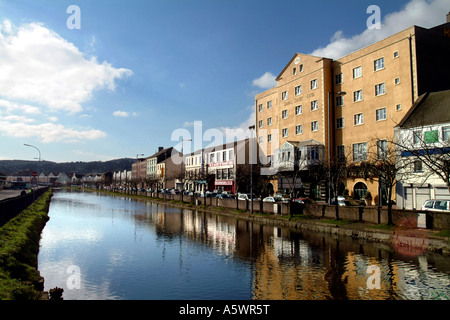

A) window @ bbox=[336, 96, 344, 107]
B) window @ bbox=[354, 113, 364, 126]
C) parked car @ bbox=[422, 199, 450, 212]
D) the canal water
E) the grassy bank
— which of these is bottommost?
the canal water

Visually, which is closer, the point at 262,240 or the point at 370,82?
the point at 262,240

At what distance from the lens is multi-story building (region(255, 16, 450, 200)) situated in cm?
3528

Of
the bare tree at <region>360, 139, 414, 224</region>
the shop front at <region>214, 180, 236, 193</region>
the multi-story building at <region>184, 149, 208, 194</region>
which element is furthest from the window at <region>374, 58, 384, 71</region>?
the multi-story building at <region>184, 149, 208, 194</region>

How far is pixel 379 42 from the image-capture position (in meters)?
38.7

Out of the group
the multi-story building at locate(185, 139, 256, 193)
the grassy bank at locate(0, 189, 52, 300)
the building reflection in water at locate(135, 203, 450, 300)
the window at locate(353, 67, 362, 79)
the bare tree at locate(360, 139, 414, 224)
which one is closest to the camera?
the grassy bank at locate(0, 189, 52, 300)

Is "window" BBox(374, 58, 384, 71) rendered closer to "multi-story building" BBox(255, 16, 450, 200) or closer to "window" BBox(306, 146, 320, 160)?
"multi-story building" BBox(255, 16, 450, 200)

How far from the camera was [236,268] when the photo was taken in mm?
14828

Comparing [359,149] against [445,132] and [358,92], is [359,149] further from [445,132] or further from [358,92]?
[445,132]

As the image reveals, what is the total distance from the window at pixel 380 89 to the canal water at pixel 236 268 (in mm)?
22363

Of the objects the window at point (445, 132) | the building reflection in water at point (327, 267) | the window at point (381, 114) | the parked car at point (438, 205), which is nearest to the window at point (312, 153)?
the window at point (381, 114)

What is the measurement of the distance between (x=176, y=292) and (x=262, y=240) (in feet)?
38.4

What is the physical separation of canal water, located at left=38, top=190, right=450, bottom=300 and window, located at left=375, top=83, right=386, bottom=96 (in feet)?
73.4
